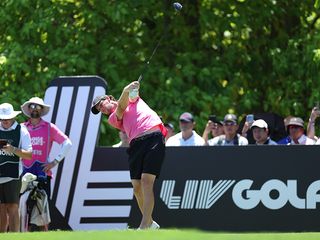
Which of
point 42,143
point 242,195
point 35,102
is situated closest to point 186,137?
point 242,195

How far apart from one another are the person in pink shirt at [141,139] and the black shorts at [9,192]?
191 centimetres

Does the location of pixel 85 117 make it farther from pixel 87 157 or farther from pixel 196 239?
pixel 196 239

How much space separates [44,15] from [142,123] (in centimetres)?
694

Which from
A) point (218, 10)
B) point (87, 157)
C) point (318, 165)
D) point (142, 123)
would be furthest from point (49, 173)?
point (218, 10)

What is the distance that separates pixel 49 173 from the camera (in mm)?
15164

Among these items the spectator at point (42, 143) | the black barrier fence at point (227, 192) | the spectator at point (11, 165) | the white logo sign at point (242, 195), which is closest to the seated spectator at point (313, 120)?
the black barrier fence at point (227, 192)

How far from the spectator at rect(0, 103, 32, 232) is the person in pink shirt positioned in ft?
5.60

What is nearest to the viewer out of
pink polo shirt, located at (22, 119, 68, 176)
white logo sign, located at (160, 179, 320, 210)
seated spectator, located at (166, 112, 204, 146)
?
white logo sign, located at (160, 179, 320, 210)

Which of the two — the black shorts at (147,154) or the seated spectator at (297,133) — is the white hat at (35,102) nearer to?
the black shorts at (147,154)

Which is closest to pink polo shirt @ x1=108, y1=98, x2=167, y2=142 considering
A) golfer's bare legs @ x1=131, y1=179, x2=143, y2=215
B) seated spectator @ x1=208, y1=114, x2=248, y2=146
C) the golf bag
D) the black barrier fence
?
golfer's bare legs @ x1=131, y1=179, x2=143, y2=215

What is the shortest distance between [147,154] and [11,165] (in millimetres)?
2188

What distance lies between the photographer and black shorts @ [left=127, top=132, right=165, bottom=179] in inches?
511

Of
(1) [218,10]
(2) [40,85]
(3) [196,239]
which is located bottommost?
(2) [40,85]

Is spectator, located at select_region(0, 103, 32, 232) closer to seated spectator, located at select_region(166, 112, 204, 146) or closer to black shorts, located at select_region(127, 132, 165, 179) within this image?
black shorts, located at select_region(127, 132, 165, 179)
